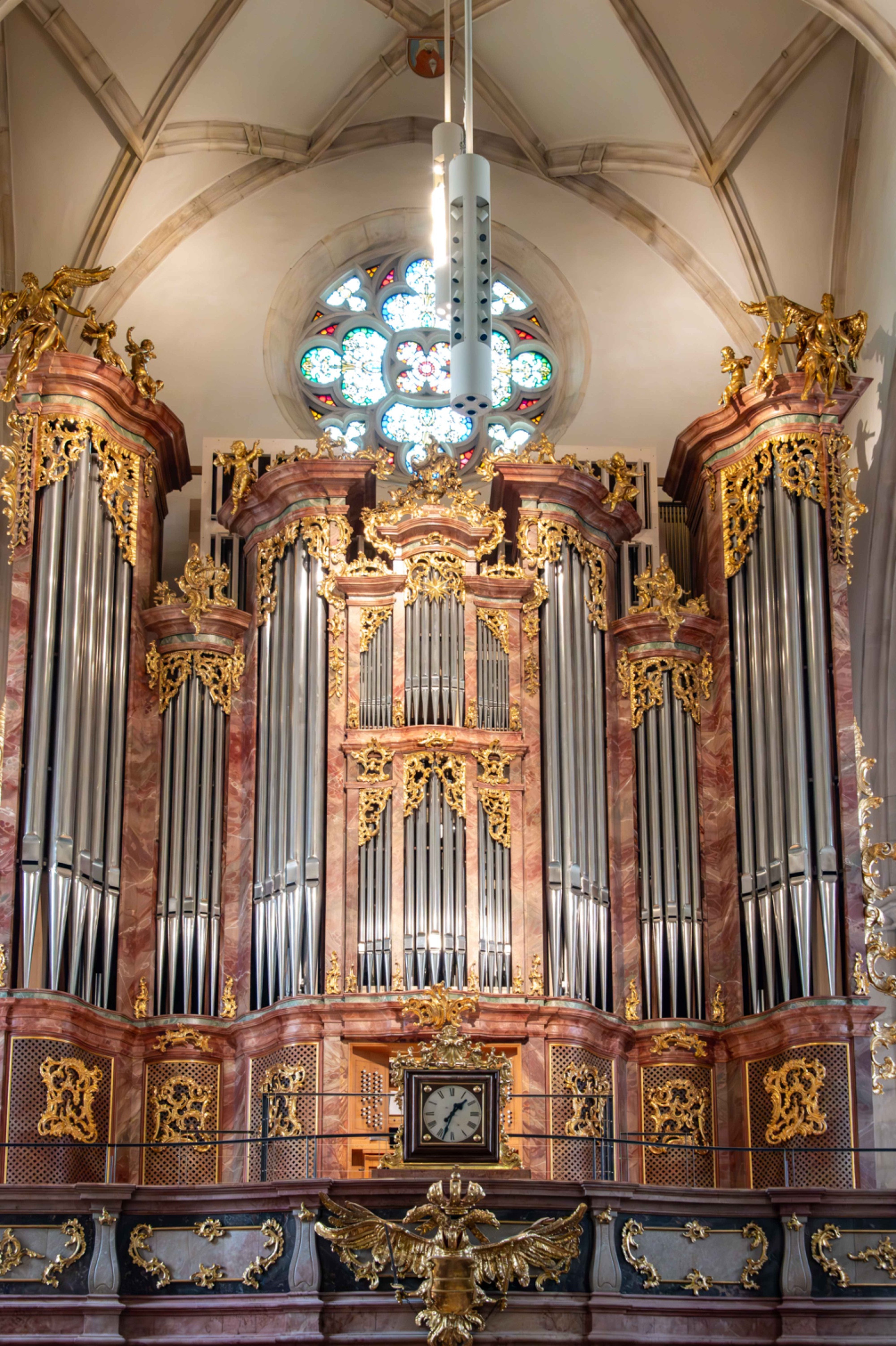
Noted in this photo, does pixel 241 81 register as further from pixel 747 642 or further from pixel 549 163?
pixel 747 642

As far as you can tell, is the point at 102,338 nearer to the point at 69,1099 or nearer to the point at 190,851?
the point at 190,851

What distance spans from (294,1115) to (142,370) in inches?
268

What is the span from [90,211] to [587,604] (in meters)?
6.35

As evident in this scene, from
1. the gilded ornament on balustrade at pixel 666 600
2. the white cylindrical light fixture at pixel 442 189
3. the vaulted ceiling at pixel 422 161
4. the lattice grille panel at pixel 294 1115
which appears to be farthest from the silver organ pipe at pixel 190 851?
the white cylindrical light fixture at pixel 442 189

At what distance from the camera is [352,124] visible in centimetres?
2212

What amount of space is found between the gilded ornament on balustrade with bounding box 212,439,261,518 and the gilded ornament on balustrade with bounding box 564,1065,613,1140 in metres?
6.04

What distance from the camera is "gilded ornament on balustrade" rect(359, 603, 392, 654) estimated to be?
60.4 feet

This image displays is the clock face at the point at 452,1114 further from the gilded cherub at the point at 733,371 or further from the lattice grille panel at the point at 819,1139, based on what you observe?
the gilded cherub at the point at 733,371

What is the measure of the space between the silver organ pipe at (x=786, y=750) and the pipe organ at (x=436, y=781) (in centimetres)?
3

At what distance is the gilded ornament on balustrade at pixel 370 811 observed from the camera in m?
17.6

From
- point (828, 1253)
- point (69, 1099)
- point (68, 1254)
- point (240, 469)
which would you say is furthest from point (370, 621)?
point (828, 1253)

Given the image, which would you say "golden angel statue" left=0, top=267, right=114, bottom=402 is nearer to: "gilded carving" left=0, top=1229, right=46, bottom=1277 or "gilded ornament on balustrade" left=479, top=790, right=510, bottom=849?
"gilded ornament on balustrade" left=479, top=790, right=510, bottom=849

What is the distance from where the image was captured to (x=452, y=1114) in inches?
591

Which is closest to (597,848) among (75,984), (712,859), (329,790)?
(712,859)
